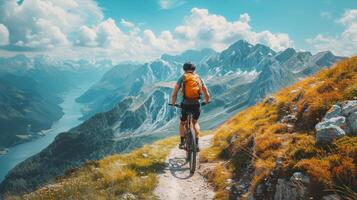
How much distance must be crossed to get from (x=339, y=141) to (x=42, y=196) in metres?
8.93

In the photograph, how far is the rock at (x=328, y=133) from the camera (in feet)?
27.1

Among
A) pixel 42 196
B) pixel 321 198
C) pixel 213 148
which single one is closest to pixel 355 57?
pixel 213 148

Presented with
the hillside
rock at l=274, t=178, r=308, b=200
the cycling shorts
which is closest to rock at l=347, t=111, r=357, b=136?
the hillside

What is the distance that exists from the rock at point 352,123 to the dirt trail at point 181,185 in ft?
17.2

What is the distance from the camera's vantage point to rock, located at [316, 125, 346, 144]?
827cm

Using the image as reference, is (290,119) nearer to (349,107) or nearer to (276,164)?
(349,107)

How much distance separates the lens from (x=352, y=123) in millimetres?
8336

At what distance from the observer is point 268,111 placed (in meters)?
17.8

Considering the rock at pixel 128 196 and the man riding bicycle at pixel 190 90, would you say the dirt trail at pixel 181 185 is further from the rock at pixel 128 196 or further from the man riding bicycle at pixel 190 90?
the man riding bicycle at pixel 190 90

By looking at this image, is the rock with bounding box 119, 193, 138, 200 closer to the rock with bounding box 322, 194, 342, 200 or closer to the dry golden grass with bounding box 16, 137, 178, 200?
the dry golden grass with bounding box 16, 137, 178, 200

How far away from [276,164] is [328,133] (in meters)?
1.61

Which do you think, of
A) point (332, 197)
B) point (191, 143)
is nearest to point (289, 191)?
point (332, 197)

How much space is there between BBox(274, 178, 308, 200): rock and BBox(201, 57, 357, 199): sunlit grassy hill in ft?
0.33

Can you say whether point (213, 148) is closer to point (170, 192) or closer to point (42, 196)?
point (170, 192)
